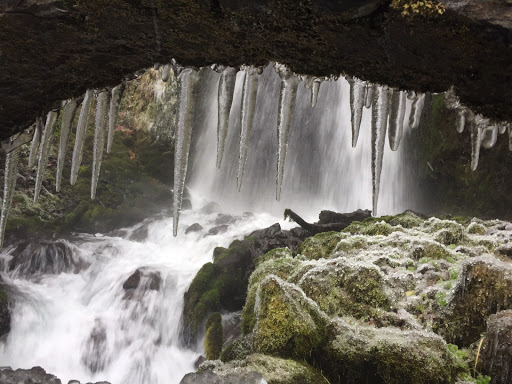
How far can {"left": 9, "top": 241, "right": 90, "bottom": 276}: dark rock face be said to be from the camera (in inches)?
479

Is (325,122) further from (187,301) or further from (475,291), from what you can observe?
(475,291)

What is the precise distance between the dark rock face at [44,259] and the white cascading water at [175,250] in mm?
180

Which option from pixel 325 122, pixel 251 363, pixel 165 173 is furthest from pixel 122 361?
pixel 325 122

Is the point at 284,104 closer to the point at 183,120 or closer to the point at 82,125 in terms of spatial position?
the point at 183,120

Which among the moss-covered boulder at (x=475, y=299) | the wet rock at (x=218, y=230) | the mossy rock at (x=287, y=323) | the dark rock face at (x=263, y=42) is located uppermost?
the dark rock face at (x=263, y=42)

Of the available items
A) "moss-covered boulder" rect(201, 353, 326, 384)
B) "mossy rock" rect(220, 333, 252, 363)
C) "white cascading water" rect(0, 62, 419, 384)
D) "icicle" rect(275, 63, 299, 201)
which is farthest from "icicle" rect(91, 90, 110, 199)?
"mossy rock" rect(220, 333, 252, 363)

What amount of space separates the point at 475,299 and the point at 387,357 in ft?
4.46

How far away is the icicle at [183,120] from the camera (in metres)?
2.39

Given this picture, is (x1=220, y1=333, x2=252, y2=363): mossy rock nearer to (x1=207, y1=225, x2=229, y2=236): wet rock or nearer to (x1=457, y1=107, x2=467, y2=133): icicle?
(x1=457, y1=107, x2=467, y2=133): icicle

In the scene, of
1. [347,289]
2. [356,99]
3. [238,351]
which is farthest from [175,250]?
[356,99]

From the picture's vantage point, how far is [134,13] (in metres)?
1.87

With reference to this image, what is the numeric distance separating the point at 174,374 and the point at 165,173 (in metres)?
12.7

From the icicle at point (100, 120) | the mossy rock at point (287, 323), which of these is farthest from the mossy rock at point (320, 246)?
the icicle at point (100, 120)

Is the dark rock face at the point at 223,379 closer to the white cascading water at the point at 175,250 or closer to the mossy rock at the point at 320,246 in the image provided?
the white cascading water at the point at 175,250
